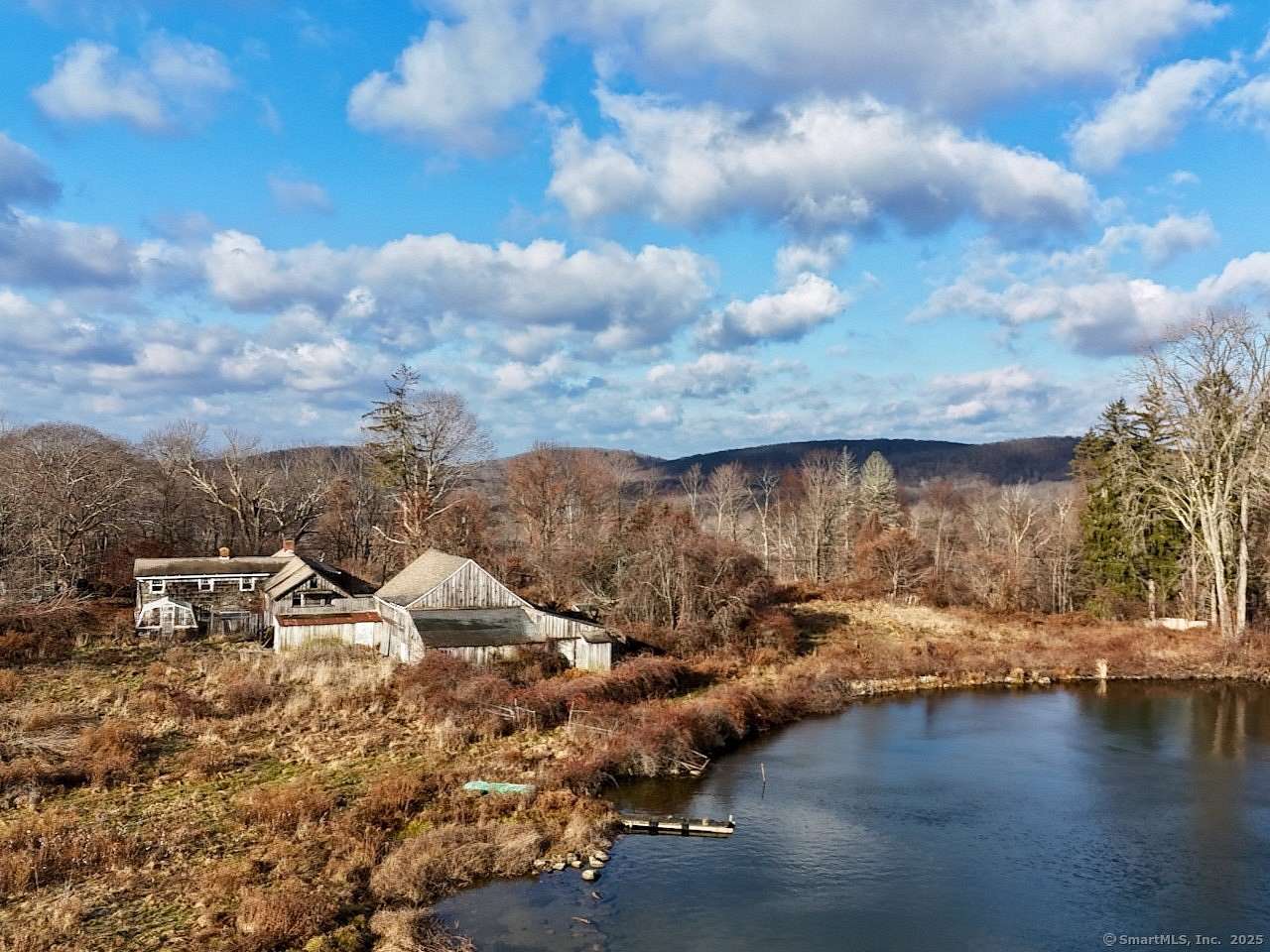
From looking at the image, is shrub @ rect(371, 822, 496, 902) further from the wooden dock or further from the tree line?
the tree line

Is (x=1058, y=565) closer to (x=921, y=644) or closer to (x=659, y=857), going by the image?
(x=921, y=644)

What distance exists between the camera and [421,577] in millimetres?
43938

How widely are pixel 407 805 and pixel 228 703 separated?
1191 cm

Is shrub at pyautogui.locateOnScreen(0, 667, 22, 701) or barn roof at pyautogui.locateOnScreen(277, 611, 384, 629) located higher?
barn roof at pyautogui.locateOnScreen(277, 611, 384, 629)

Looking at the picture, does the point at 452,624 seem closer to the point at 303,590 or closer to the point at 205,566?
the point at 303,590

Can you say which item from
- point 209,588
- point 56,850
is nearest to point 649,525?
point 209,588

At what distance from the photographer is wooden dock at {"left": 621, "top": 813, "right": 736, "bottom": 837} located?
2333cm

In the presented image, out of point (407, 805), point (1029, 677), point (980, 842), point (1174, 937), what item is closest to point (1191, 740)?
point (1029, 677)

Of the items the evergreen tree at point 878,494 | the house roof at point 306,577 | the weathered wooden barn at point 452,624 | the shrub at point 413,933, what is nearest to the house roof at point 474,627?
the weathered wooden barn at point 452,624

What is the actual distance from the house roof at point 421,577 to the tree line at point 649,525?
30.0 ft

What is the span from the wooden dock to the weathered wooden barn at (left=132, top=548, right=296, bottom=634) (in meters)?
30.8

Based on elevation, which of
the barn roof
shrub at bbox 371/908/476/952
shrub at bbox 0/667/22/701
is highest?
the barn roof

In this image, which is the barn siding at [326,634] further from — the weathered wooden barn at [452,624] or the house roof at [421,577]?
the house roof at [421,577]

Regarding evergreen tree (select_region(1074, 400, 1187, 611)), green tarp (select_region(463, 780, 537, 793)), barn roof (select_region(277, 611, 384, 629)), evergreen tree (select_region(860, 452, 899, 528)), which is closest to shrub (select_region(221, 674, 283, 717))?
barn roof (select_region(277, 611, 384, 629))
